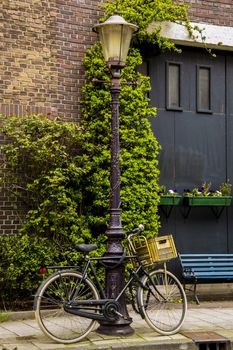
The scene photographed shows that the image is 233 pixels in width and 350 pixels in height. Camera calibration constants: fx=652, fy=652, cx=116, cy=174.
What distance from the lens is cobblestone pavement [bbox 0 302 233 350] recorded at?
7.30 m

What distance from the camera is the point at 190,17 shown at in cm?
A: 1113

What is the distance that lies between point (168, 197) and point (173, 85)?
1.97 m

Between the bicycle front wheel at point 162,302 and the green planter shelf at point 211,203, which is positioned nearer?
the bicycle front wheel at point 162,302

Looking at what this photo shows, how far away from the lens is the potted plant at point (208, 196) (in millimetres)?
10866

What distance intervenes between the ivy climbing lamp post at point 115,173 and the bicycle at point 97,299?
0.11 m

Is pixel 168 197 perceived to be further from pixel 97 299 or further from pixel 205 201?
pixel 97 299

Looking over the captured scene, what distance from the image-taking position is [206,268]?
10695mm

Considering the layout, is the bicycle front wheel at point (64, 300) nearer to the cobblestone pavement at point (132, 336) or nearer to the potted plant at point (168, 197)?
the cobblestone pavement at point (132, 336)

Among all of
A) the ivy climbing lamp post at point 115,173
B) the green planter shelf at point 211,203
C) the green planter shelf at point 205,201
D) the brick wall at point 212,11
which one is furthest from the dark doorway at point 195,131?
the ivy climbing lamp post at point 115,173

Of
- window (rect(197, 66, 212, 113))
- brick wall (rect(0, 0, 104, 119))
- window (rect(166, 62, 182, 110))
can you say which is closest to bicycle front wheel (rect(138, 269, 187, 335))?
brick wall (rect(0, 0, 104, 119))

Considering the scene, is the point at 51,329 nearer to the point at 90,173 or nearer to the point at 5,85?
the point at 90,173

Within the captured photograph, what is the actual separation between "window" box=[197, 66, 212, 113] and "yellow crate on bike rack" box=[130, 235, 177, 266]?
12.6 ft

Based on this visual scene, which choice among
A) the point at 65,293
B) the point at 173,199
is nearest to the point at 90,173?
the point at 173,199

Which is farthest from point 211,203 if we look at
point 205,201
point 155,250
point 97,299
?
point 97,299
